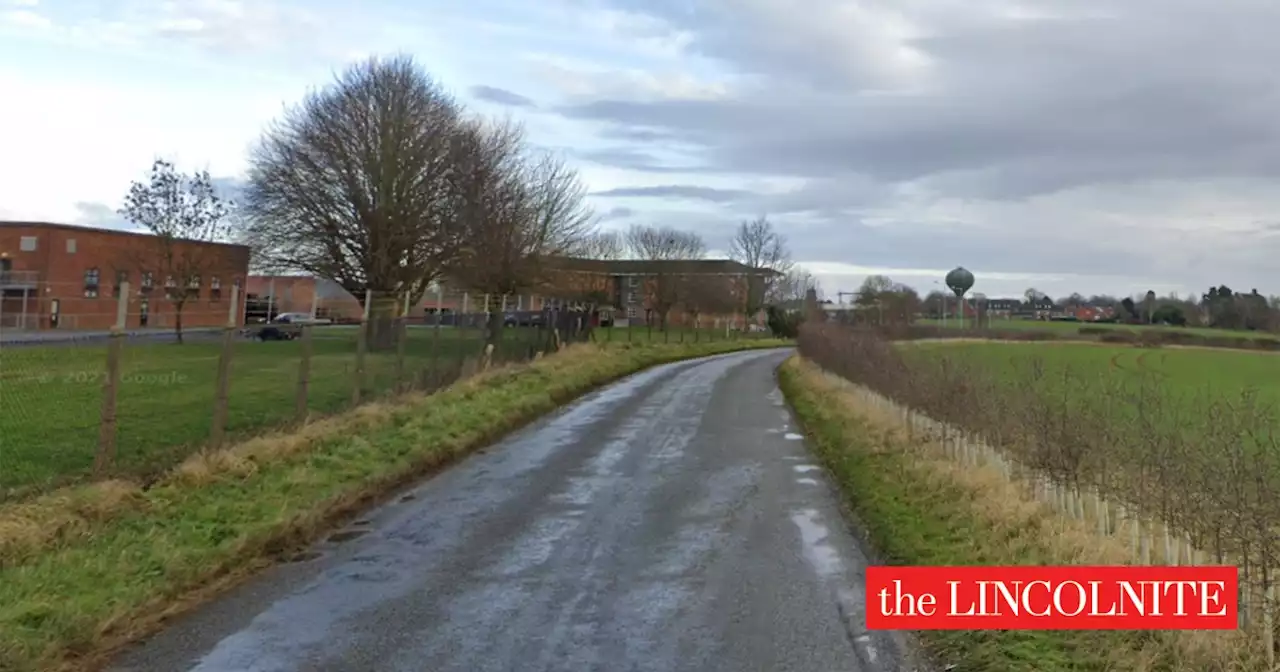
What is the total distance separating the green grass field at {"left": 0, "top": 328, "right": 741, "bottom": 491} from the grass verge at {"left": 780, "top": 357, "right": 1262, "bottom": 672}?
7.03m

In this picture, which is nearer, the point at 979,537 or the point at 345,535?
the point at 979,537

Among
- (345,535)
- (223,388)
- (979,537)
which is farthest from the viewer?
(223,388)

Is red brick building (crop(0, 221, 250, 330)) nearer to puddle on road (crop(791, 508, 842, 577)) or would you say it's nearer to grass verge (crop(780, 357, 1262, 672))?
grass verge (crop(780, 357, 1262, 672))

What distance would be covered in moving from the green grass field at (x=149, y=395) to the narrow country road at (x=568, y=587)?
3.38 m

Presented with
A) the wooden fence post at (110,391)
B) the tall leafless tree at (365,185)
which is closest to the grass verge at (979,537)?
the wooden fence post at (110,391)

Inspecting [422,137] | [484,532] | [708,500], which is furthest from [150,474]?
[422,137]

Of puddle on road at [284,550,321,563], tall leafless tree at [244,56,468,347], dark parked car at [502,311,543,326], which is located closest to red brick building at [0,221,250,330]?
tall leafless tree at [244,56,468,347]

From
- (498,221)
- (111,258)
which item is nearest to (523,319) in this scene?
(498,221)

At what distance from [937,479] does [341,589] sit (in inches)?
240

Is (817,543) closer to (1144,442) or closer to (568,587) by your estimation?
(568,587)

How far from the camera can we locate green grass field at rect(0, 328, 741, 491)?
1047 cm

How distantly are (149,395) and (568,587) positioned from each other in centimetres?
1324

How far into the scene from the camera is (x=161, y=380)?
1888cm

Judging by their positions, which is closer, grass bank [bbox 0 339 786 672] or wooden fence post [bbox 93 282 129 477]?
grass bank [bbox 0 339 786 672]
